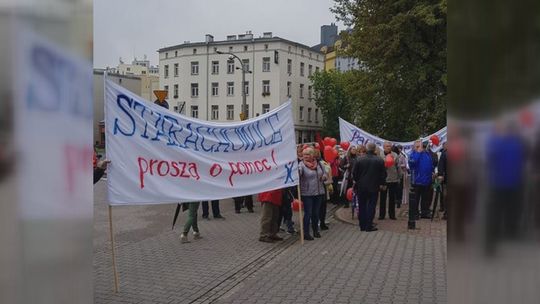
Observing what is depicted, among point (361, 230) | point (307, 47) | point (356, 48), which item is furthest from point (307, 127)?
point (361, 230)

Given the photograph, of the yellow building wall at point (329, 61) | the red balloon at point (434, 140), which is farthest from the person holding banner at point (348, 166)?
the yellow building wall at point (329, 61)

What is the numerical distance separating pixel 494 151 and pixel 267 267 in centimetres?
569

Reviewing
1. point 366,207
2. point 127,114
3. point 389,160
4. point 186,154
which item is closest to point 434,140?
point 389,160

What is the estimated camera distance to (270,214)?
935cm

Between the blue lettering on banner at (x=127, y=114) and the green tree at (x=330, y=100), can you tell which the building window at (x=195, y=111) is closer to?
the green tree at (x=330, y=100)

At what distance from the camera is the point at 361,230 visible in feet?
34.3

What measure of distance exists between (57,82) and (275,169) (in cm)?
728

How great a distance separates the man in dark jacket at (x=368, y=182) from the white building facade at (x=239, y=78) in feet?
197

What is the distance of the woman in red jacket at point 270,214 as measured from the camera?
360 inches

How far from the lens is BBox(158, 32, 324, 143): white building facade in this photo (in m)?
71.2

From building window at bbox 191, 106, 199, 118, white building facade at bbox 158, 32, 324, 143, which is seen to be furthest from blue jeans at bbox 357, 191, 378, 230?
building window at bbox 191, 106, 199, 118

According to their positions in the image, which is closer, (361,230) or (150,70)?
(361,230)

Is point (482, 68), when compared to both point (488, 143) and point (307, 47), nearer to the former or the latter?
point (488, 143)

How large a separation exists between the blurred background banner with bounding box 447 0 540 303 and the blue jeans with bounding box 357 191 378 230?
8.06 m
